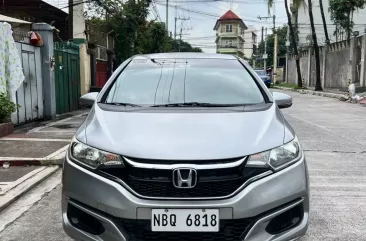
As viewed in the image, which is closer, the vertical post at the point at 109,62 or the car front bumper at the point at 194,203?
the car front bumper at the point at 194,203

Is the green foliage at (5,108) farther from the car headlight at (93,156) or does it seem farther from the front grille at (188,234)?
the front grille at (188,234)

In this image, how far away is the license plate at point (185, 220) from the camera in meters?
2.41

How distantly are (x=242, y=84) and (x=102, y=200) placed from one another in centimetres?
181

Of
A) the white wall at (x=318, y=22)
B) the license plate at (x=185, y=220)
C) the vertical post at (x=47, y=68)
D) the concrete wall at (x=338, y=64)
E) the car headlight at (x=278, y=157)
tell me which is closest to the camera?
the license plate at (x=185, y=220)

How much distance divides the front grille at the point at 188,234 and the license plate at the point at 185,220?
5 cm

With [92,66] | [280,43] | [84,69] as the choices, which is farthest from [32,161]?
[280,43]

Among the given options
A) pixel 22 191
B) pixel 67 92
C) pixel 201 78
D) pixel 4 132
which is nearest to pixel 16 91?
pixel 4 132

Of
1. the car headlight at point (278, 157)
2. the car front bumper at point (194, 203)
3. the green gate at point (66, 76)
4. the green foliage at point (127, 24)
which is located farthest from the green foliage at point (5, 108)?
the green foliage at point (127, 24)

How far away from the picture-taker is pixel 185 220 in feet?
7.93

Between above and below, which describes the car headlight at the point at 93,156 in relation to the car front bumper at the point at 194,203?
above

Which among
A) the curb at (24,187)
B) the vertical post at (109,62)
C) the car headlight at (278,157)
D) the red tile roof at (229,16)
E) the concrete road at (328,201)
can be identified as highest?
the red tile roof at (229,16)

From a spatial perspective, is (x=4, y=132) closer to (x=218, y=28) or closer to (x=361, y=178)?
(x=361, y=178)

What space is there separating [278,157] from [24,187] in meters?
3.41

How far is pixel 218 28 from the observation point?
92000 millimetres
